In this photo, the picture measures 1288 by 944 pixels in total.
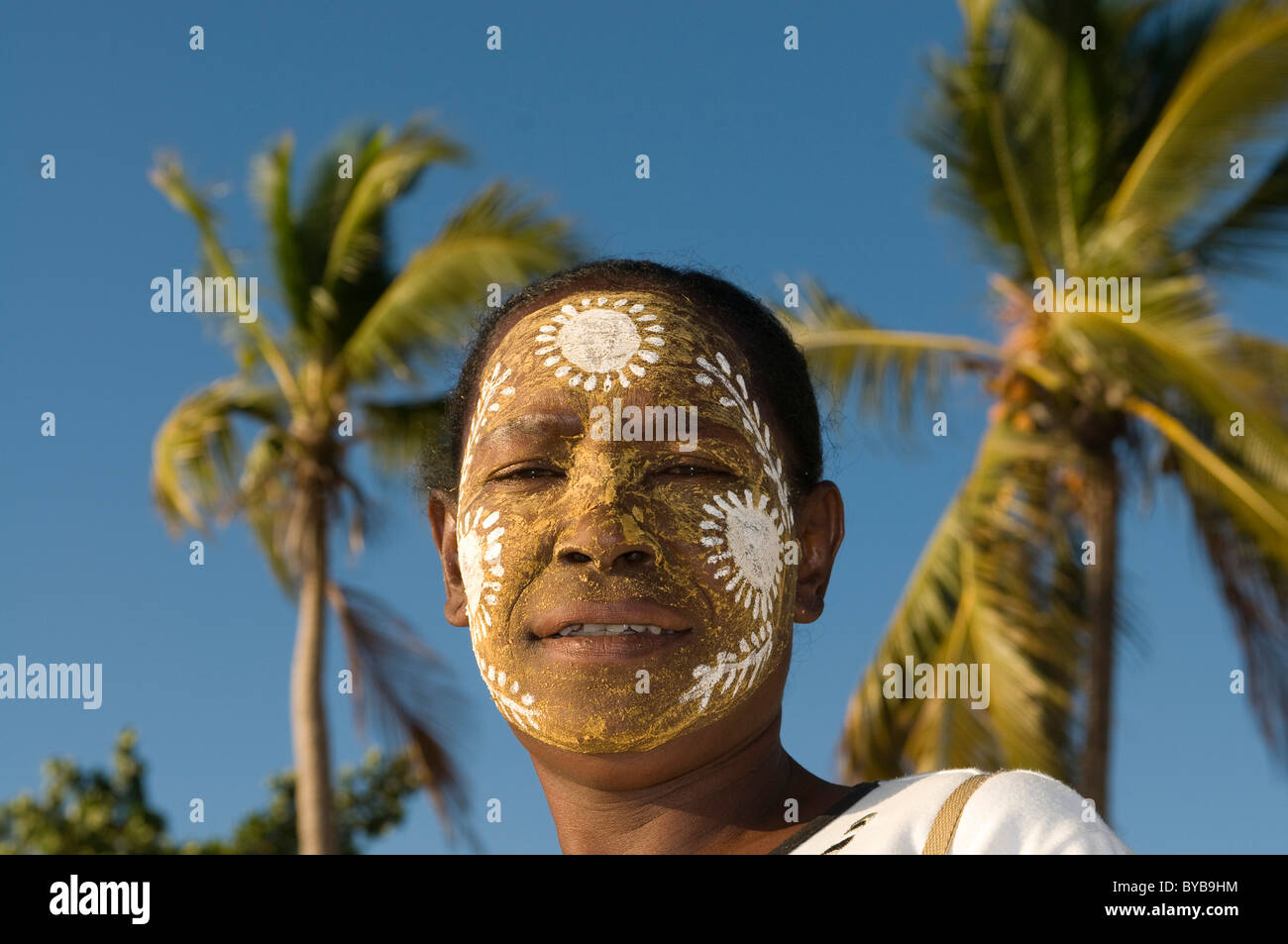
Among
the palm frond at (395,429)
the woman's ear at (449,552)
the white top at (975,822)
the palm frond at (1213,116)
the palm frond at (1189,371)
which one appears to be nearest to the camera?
the white top at (975,822)

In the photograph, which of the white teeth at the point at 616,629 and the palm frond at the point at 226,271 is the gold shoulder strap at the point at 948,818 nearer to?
the white teeth at the point at 616,629

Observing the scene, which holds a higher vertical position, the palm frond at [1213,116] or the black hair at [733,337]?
the palm frond at [1213,116]

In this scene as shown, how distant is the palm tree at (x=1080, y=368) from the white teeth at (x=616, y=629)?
27.4 feet

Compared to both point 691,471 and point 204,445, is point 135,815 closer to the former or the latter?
point 204,445

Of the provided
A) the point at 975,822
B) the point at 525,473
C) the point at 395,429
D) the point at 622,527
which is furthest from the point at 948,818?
the point at 395,429

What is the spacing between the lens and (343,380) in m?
14.8

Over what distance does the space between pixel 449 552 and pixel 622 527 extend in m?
0.86

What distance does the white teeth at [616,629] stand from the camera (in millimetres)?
3184

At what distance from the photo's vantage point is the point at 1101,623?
37.8 ft

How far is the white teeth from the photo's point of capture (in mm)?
3184

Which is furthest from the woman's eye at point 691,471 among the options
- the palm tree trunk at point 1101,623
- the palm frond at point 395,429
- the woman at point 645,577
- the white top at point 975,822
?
the palm frond at point 395,429

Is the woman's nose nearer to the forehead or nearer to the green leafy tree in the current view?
the forehead

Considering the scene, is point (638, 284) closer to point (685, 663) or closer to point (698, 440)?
point (698, 440)
